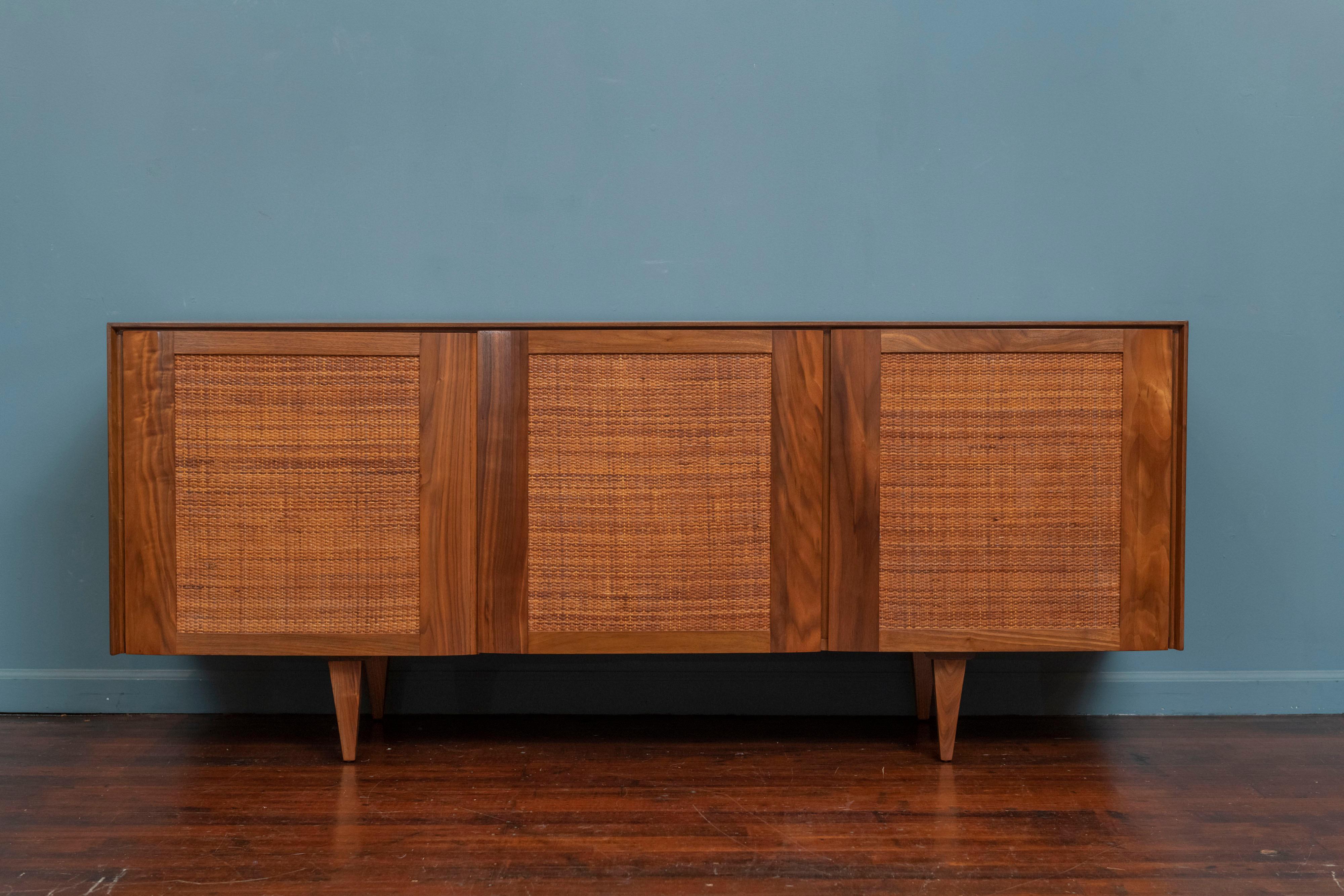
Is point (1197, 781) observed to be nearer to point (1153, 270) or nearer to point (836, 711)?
point (836, 711)

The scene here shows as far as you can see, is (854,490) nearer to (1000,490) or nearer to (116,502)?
(1000,490)

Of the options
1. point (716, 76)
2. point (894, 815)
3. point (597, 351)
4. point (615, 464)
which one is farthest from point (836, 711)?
point (716, 76)

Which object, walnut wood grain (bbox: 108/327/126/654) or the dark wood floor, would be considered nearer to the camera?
the dark wood floor

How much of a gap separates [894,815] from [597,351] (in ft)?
2.80

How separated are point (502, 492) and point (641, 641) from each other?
34 centimetres

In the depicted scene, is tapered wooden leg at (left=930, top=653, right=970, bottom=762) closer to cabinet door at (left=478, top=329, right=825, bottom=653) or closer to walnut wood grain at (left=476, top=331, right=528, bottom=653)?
cabinet door at (left=478, top=329, right=825, bottom=653)

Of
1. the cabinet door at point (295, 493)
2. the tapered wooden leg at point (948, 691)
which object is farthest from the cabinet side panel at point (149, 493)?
the tapered wooden leg at point (948, 691)

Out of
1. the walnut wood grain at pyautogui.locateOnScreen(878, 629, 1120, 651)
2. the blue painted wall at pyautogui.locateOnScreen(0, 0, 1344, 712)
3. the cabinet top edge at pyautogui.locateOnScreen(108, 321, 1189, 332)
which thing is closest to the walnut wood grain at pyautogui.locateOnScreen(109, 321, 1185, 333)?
the cabinet top edge at pyautogui.locateOnScreen(108, 321, 1189, 332)

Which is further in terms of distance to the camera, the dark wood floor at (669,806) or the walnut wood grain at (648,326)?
the walnut wood grain at (648,326)

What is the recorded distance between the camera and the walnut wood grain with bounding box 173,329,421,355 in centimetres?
131

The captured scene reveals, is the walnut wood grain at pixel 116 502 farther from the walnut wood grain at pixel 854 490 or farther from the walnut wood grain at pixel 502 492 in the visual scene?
the walnut wood grain at pixel 854 490

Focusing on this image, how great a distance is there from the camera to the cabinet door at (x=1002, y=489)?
4.36 ft

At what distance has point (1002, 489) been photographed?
1344mm

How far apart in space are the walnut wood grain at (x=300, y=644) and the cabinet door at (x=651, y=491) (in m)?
0.15
